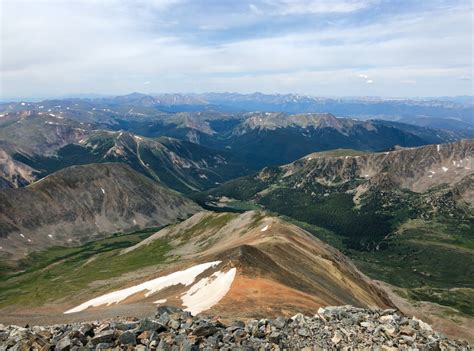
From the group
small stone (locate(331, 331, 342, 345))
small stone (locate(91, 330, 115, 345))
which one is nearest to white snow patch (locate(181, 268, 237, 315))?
small stone (locate(331, 331, 342, 345))

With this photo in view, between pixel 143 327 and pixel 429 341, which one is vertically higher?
pixel 143 327

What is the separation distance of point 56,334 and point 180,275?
245 feet

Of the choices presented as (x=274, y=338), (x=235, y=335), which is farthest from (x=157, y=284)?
(x=274, y=338)

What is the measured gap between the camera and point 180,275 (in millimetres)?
108125

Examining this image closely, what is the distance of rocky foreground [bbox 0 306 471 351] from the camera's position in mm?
32781

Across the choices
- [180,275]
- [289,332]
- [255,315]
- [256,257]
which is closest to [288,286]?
[256,257]

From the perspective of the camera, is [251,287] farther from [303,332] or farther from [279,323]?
[303,332]

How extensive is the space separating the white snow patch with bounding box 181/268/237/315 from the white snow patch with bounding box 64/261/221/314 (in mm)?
8032

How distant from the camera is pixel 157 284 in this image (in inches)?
4407

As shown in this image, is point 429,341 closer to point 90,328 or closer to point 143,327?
point 143,327

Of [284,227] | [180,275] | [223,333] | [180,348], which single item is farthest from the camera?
[284,227]

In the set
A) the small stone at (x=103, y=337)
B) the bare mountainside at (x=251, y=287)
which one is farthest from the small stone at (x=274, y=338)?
the bare mountainside at (x=251, y=287)

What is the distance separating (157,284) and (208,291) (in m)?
35.3

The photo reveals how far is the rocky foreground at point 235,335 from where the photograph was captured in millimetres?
32781
